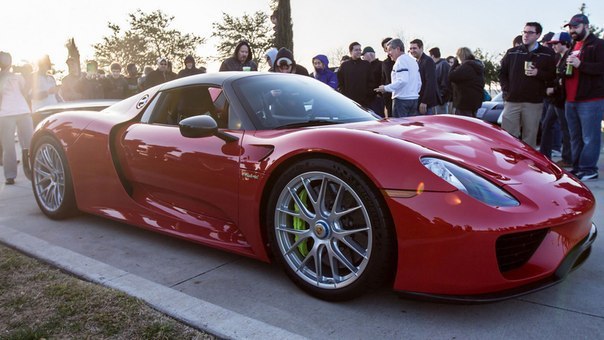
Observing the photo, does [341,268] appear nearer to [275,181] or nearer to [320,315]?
[320,315]

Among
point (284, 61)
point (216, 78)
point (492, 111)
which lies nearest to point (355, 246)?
point (216, 78)

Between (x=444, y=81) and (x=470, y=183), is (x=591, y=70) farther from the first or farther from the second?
(x=470, y=183)

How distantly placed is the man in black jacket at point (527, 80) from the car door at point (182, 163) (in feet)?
14.1

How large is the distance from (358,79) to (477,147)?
5.26 m

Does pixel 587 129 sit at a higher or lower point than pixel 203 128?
lower

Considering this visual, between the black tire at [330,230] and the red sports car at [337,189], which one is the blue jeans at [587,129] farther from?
the black tire at [330,230]

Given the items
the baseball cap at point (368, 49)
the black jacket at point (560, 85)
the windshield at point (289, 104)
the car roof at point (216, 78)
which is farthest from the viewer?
the baseball cap at point (368, 49)

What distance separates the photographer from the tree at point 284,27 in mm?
15054

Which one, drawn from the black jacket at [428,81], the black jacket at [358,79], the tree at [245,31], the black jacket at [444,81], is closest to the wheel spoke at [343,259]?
the black jacket at [428,81]

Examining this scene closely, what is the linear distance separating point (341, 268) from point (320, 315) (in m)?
0.29

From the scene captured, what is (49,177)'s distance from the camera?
164 inches

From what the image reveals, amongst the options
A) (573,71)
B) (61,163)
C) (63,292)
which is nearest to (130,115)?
(61,163)

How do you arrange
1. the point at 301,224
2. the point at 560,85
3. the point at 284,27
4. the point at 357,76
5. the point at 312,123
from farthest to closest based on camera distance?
the point at 284,27 < the point at 357,76 < the point at 560,85 < the point at 312,123 < the point at 301,224

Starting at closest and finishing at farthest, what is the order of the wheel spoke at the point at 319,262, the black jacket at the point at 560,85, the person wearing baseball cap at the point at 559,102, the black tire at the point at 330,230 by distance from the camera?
the black tire at the point at 330,230
the wheel spoke at the point at 319,262
the black jacket at the point at 560,85
the person wearing baseball cap at the point at 559,102
